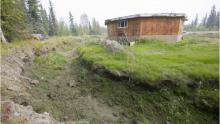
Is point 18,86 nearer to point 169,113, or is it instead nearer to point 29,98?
point 29,98

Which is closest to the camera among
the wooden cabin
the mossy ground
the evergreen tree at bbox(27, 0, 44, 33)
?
the mossy ground

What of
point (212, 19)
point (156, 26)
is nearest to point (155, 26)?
point (156, 26)

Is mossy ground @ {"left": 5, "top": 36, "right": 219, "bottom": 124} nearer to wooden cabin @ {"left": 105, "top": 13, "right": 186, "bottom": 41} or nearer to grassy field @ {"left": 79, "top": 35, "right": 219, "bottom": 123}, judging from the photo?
grassy field @ {"left": 79, "top": 35, "right": 219, "bottom": 123}

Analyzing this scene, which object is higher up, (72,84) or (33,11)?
(33,11)

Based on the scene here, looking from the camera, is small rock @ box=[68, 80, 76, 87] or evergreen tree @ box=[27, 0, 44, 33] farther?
evergreen tree @ box=[27, 0, 44, 33]

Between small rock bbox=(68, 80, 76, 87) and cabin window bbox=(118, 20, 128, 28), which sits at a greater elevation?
cabin window bbox=(118, 20, 128, 28)

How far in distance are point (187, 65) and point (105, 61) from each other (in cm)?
539

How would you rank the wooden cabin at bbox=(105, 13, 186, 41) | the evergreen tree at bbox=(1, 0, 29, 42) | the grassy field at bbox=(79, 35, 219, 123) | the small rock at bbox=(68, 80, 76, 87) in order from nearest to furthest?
the grassy field at bbox=(79, 35, 219, 123) < the small rock at bbox=(68, 80, 76, 87) < the wooden cabin at bbox=(105, 13, 186, 41) < the evergreen tree at bbox=(1, 0, 29, 42)

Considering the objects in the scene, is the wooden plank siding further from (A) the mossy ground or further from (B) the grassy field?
(B) the grassy field

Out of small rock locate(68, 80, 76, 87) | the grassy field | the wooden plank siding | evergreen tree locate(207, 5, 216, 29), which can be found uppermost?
evergreen tree locate(207, 5, 216, 29)

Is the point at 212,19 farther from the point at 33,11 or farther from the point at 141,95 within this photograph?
the point at 141,95

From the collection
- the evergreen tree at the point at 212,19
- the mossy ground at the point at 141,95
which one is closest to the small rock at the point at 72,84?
the mossy ground at the point at 141,95

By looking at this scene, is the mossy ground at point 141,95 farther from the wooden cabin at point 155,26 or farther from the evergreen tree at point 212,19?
the evergreen tree at point 212,19

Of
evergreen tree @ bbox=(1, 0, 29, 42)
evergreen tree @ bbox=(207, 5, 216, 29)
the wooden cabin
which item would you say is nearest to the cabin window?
the wooden cabin
